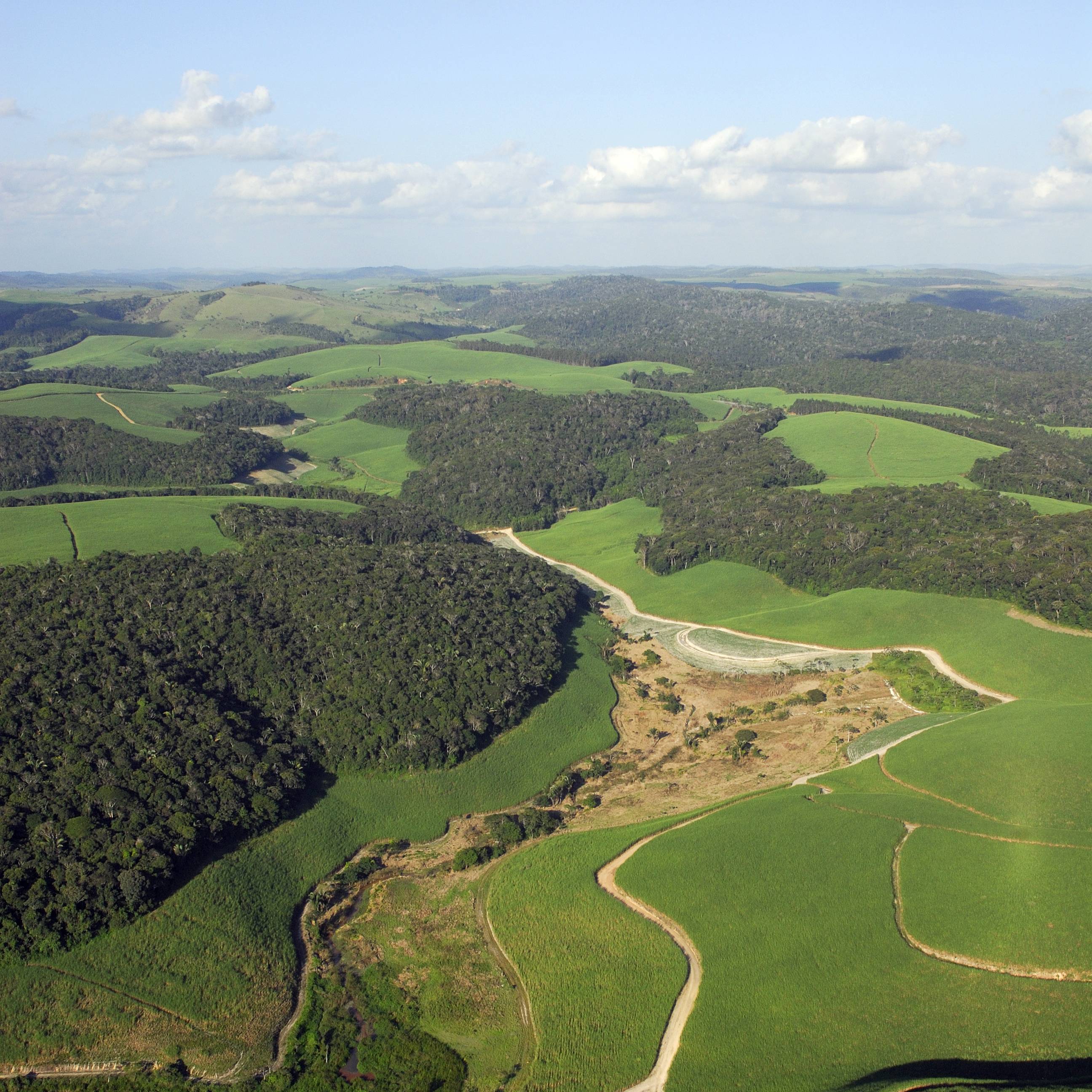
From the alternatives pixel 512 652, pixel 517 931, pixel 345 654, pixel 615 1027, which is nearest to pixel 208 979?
pixel 517 931

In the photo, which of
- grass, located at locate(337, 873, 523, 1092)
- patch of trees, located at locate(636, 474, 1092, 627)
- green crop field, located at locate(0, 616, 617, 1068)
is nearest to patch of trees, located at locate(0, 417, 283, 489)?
patch of trees, located at locate(636, 474, 1092, 627)

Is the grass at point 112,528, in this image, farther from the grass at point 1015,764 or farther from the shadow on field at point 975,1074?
the shadow on field at point 975,1074

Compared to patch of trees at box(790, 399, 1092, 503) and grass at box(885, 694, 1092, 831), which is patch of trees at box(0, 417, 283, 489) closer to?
grass at box(885, 694, 1092, 831)

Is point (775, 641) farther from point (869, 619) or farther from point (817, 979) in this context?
point (817, 979)

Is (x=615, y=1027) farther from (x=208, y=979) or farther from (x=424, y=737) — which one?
(x=424, y=737)

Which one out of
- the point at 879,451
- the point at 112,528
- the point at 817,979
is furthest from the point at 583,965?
the point at 879,451

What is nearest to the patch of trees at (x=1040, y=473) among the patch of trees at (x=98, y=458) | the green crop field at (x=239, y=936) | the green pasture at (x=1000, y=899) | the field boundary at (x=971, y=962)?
the green pasture at (x=1000, y=899)
